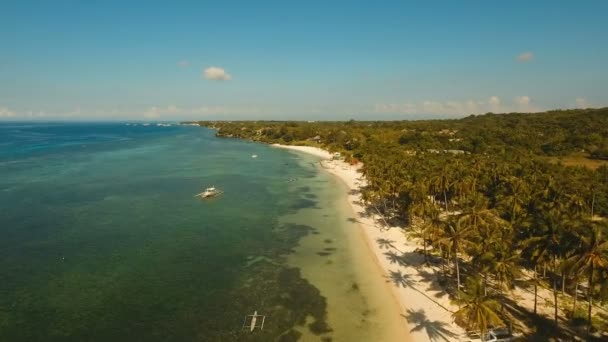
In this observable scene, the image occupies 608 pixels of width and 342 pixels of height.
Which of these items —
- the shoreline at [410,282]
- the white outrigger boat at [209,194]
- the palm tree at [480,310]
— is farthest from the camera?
the white outrigger boat at [209,194]

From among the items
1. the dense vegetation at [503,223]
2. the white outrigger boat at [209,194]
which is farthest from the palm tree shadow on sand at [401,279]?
the white outrigger boat at [209,194]

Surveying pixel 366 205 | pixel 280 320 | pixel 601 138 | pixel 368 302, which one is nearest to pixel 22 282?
pixel 280 320

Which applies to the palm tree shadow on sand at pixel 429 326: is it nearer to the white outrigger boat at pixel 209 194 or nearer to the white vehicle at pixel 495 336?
the white vehicle at pixel 495 336

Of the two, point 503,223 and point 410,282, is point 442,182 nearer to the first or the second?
point 503,223

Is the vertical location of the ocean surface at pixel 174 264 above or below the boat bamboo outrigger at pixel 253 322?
above

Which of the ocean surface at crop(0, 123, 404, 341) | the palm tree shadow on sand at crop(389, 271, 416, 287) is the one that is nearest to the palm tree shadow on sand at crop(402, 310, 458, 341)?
the ocean surface at crop(0, 123, 404, 341)

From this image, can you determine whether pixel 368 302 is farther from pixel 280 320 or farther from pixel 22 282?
pixel 22 282

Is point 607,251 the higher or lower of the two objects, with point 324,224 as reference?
higher

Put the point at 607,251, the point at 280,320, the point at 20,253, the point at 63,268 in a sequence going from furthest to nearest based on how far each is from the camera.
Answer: the point at 20,253 → the point at 63,268 → the point at 280,320 → the point at 607,251
